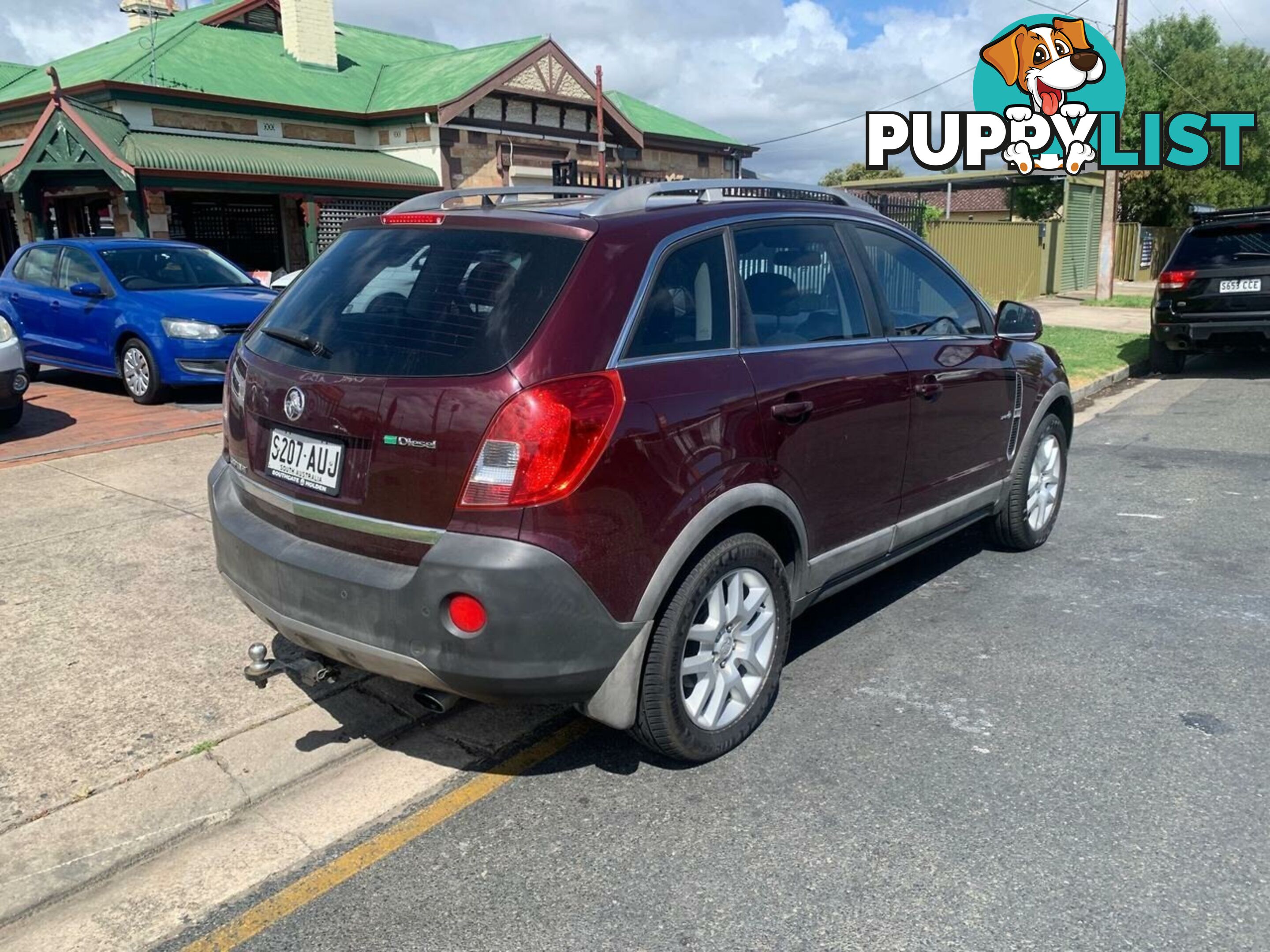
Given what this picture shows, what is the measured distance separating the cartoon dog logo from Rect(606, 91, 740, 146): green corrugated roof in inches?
313

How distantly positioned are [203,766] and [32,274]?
940 centimetres

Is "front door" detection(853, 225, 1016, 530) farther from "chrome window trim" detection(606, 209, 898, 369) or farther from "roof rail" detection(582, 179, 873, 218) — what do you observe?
"chrome window trim" detection(606, 209, 898, 369)

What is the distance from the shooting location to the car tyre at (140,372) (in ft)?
31.5

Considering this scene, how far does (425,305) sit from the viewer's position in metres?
3.20

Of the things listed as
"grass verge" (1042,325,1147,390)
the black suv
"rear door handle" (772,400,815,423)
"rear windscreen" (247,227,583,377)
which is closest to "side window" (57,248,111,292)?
"rear windscreen" (247,227,583,377)

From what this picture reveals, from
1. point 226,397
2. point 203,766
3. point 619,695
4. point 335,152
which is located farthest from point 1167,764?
point 335,152

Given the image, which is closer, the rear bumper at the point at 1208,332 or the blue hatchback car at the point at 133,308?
the blue hatchback car at the point at 133,308

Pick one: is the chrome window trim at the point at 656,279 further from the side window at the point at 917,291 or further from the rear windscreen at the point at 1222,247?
the rear windscreen at the point at 1222,247

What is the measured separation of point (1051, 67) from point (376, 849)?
2622 centimetres

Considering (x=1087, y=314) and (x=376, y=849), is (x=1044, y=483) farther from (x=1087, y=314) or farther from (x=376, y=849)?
(x=1087, y=314)

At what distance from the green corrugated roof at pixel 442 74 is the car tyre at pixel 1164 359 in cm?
1486

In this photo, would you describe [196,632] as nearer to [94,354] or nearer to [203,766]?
[203,766]

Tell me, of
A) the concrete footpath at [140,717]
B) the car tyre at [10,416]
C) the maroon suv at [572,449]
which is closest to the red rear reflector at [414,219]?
the maroon suv at [572,449]

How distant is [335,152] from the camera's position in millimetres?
21219
